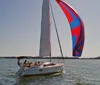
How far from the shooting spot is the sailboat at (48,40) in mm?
27203

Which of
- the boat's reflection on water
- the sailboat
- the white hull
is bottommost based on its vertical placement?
the boat's reflection on water

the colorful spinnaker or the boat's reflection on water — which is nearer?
the boat's reflection on water

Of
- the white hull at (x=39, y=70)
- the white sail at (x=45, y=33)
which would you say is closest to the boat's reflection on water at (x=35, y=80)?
the white hull at (x=39, y=70)

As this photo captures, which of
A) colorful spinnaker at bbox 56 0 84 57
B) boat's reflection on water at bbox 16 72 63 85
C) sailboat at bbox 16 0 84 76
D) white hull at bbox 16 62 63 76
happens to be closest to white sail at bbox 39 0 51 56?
sailboat at bbox 16 0 84 76

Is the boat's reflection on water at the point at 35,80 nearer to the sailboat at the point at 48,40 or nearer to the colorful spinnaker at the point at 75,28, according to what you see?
the sailboat at the point at 48,40

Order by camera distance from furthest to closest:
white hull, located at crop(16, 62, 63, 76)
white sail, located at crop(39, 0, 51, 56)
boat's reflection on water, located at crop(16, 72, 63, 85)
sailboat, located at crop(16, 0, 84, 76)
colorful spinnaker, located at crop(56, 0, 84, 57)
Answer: white sail, located at crop(39, 0, 51, 56) < colorful spinnaker, located at crop(56, 0, 84, 57) < sailboat, located at crop(16, 0, 84, 76) < white hull, located at crop(16, 62, 63, 76) < boat's reflection on water, located at crop(16, 72, 63, 85)

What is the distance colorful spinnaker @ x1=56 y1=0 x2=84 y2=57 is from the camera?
27.5 meters

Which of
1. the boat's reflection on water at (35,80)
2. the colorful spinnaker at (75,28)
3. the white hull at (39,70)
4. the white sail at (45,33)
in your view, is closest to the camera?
the boat's reflection on water at (35,80)

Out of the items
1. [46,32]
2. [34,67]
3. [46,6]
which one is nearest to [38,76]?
[34,67]

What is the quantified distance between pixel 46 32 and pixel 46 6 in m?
3.36

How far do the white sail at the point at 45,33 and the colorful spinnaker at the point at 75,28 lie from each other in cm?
237

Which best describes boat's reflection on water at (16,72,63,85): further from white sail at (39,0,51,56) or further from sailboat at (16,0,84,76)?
white sail at (39,0,51,56)

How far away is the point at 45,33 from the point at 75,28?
14.3 feet

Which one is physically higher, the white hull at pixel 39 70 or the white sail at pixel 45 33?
the white sail at pixel 45 33
